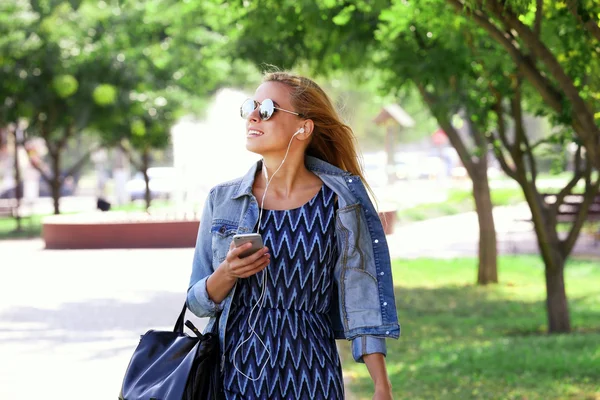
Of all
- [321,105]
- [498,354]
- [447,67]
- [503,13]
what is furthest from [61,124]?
[321,105]

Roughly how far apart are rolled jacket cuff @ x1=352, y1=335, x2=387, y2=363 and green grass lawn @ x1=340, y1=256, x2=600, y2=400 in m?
4.17

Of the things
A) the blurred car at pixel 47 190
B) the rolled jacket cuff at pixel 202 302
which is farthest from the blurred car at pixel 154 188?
Answer: the rolled jacket cuff at pixel 202 302

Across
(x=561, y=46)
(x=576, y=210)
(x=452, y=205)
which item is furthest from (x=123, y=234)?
(x=452, y=205)

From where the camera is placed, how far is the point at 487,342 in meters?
10.6

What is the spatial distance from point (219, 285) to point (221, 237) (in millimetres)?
198

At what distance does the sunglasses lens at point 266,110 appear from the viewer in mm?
3469

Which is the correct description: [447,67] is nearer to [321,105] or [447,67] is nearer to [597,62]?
[597,62]

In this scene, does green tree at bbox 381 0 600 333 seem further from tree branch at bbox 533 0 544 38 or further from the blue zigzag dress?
the blue zigzag dress

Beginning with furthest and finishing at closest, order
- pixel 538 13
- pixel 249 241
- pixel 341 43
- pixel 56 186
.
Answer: pixel 56 186
pixel 341 43
pixel 538 13
pixel 249 241

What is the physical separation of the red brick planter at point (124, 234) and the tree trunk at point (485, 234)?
6.19 m

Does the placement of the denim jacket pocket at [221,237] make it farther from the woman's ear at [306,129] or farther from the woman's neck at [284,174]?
the woman's ear at [306,129]

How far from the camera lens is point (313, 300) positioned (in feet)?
11.2

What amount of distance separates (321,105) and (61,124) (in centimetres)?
2431

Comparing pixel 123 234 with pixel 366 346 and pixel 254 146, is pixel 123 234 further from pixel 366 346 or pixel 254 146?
pixel 366 346
